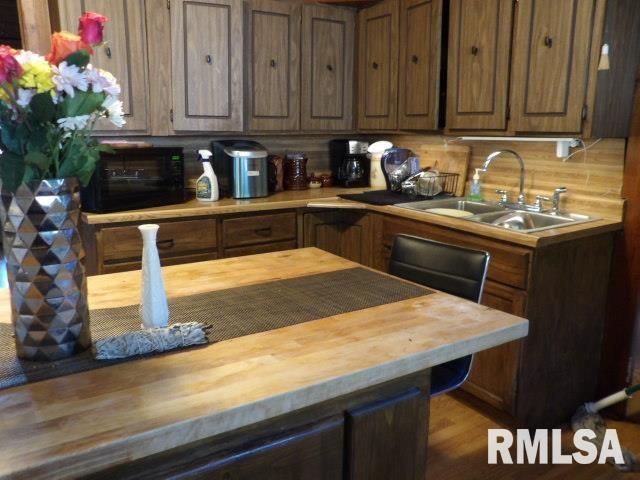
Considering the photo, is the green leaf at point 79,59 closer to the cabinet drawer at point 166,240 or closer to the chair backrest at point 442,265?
the chair backrest at point 442,265

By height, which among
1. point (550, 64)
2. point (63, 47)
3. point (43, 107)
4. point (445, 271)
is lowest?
point (445, 271)

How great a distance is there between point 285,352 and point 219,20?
2353 millimetres

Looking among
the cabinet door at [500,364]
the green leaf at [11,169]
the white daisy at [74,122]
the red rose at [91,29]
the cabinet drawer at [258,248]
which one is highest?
the red rose at [91,29]

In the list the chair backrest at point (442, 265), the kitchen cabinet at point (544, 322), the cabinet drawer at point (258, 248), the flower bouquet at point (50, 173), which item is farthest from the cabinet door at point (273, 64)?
the flower bouquet at point (50, 173)

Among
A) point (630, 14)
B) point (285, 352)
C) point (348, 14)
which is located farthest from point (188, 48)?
point (285, 352)

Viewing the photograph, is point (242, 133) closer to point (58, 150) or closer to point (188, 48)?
point (188, 48)

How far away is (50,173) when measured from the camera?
3.28 ft

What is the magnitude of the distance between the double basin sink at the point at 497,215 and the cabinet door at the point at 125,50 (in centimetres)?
145

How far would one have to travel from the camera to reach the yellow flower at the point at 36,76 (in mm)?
887

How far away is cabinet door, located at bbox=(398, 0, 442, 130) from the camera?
288 centimetres

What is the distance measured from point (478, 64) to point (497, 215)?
75cm

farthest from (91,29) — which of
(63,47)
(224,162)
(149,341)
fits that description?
(224,162)

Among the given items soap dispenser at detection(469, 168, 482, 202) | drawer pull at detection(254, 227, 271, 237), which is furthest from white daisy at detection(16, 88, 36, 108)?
soap dispenser at detection(469, 168, 482, 202)

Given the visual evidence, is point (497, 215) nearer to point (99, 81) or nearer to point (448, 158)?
point (448, 158)
